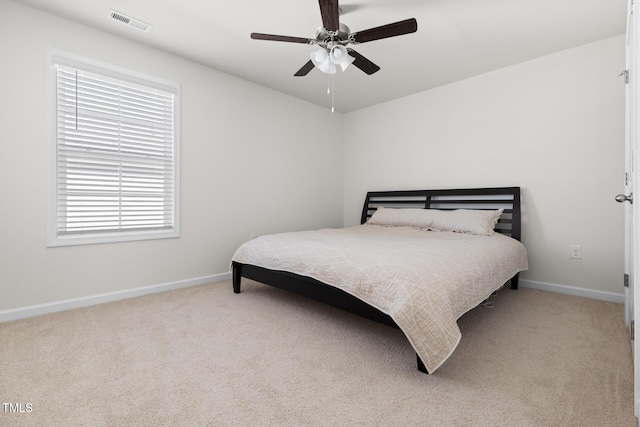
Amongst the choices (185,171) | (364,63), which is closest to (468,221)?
(364,63)

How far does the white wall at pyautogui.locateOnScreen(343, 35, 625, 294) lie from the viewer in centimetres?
275

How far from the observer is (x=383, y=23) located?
251cm

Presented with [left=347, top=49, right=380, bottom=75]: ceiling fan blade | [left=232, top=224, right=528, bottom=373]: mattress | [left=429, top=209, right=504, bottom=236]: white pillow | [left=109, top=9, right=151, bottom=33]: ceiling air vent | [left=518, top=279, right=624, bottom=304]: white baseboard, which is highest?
[left=109, top=9, right=151, bottom=33]: ceiling air vent

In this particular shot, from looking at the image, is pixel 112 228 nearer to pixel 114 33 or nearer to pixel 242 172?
pixel 242 172

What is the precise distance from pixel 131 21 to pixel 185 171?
1338mm

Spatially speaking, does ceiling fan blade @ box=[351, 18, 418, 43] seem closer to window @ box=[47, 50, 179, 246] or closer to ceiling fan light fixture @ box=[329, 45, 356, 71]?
ceiling fan light fixture @ box=[329, 45, 356, 71]

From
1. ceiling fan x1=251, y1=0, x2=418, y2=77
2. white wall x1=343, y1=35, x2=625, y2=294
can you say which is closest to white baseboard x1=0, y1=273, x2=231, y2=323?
ceiling fan x1=251, y1=0, x2=418, y2=77

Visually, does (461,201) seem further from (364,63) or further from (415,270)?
(415,270)

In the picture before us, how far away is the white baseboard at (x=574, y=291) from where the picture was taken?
2.73 meters

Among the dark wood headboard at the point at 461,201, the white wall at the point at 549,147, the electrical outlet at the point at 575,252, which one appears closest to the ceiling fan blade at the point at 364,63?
the white wall at the point at 549,147

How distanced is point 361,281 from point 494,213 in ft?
7.00

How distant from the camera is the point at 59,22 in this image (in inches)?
95.8

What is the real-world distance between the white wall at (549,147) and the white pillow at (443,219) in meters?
0.47

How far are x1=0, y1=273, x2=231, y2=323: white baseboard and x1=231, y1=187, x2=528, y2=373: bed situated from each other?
0.59m
